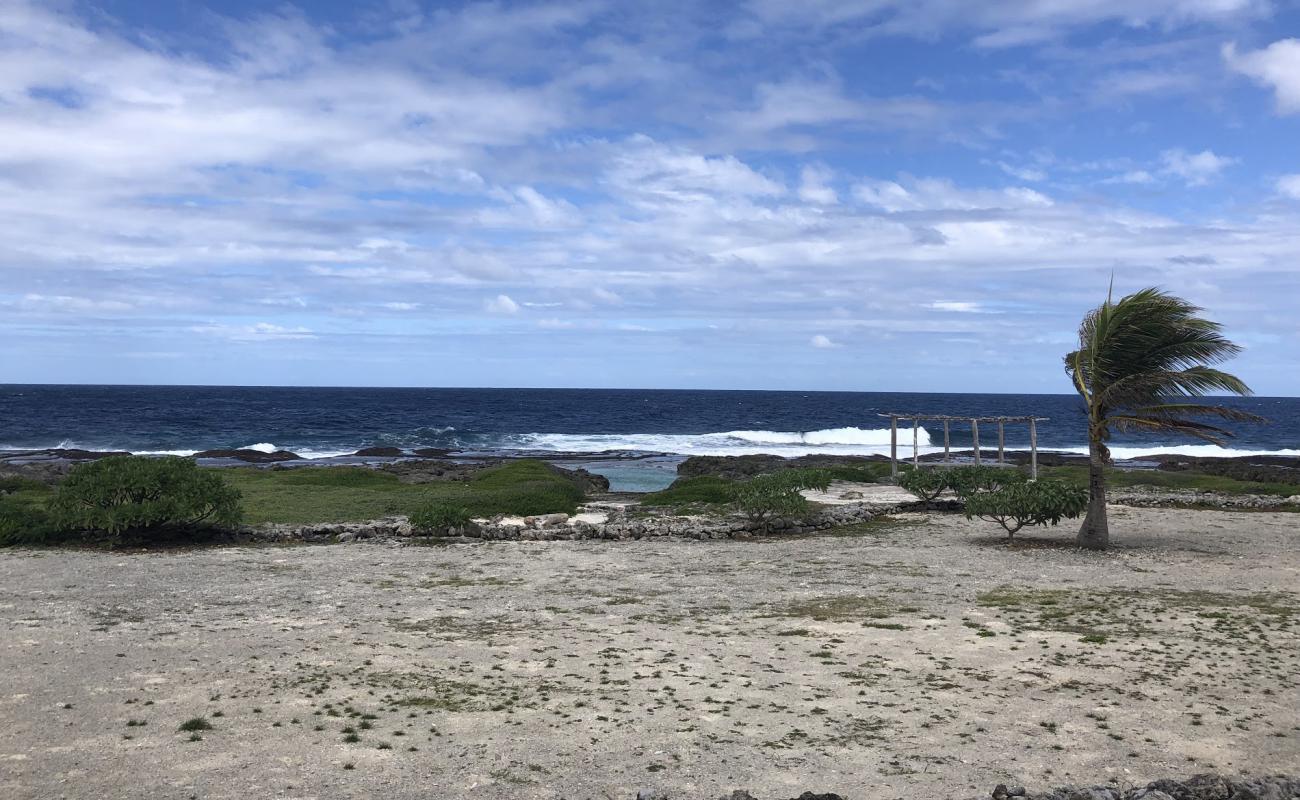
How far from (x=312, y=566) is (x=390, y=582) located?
2.57 metres

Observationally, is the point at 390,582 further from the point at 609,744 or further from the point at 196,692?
the point at 609,744

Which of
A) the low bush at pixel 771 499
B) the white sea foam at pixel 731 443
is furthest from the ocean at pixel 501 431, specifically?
the low bush at pixel 771 499

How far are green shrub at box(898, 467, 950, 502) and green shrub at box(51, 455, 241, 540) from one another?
18544mm

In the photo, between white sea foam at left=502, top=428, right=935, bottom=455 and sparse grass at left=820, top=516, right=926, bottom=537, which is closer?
sparse grass at left=820, top=516, right=926, bottom=537

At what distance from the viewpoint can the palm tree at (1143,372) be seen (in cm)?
2011

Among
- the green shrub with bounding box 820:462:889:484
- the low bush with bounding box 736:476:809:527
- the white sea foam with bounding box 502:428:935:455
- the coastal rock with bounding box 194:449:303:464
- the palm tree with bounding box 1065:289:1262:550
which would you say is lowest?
the coastal rock with bounding box 194:449:303:464

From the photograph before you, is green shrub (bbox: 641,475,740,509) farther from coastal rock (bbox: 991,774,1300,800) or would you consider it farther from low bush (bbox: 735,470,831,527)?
coastal rock (bbox: 991,774,1300,800)

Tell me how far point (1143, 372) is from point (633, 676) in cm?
1496

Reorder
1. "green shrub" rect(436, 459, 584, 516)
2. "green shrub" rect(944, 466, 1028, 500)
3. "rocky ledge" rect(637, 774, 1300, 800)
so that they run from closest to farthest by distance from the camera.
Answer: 1. "rocky ledge" rect(637, 774, 1300, 800)
2. "green shrub" rect(944, 466, 1028, 500)
3. "green shrub" rect(436, 459, 584, 516)

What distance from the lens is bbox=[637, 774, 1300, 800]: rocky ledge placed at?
712cm

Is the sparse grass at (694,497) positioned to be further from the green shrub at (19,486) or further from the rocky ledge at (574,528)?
the green shrub at (19,486)

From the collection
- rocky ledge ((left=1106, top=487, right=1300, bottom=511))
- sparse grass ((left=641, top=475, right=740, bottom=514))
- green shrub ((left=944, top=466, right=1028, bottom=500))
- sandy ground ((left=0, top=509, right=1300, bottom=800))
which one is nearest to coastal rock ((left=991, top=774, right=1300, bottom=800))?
sandy ground ((left=0, top=509, right=1300, bottom=800))

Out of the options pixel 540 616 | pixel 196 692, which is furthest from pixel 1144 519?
pixel 196 692

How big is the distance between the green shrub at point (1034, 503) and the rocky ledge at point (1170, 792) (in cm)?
1468
